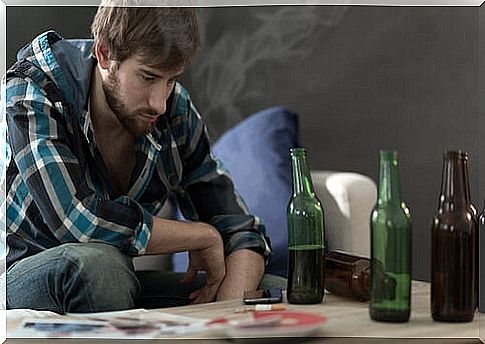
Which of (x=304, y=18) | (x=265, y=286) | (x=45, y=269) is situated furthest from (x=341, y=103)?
(x=45, y=269)

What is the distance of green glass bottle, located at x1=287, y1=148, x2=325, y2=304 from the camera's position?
6.15 ft

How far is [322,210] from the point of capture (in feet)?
6.32

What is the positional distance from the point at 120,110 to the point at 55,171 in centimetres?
18

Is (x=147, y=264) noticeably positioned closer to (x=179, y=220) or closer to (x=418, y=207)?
(x=179, y=220)

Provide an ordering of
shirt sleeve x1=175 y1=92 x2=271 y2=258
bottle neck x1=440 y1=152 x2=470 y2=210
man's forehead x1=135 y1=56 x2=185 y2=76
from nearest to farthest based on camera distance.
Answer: bottle neck x1=440 y1=152 x2=470 y2=210
man's forehead x1=135 y1=56 x2=185 y2=76
shirt sleeve x1=175 y1=92 x2=271 y2=258

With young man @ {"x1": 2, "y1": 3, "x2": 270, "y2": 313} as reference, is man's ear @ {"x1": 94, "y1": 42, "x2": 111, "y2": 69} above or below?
above

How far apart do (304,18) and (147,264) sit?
0.57 meters

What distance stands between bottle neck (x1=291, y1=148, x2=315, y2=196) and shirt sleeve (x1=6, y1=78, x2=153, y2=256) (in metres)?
0.33

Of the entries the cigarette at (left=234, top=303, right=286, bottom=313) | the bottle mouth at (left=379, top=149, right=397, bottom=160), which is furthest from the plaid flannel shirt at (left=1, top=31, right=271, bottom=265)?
the bottle mouth at (left=379, top=149, right=397, bottom=160)

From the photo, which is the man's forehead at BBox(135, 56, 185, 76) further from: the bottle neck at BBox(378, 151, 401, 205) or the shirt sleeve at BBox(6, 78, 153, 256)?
the bottle neck at BBox(378, 151, 401, 205)

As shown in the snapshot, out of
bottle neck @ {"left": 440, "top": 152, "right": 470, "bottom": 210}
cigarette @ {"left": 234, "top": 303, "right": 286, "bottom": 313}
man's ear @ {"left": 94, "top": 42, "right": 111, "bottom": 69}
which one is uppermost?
man's ear @ {"left": 94, "top": 42, "right": 111, "bottom": 69}

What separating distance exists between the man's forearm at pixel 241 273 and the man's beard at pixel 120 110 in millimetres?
308

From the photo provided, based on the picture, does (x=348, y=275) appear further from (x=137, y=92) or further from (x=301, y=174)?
(x=137, y=92)

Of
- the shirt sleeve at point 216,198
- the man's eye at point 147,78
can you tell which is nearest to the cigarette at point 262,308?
the shirt sleeve at point 216,198
